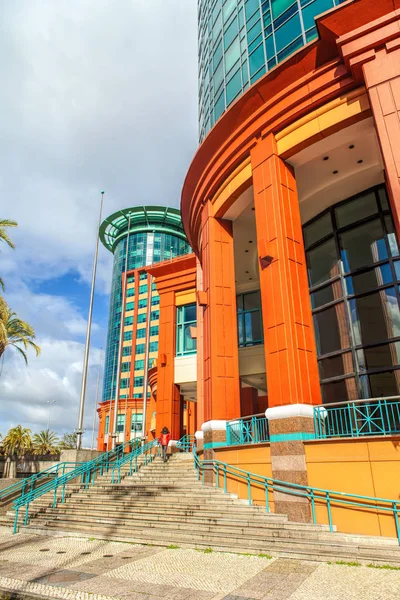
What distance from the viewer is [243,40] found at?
17.0 metres

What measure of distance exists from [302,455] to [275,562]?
3.29 meters

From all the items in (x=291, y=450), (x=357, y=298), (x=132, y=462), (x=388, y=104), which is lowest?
(x=132, y=462)

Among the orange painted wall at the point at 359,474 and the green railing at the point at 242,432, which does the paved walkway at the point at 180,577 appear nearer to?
the orange painted wall at the point at 359,474

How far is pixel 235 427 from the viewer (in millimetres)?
14344

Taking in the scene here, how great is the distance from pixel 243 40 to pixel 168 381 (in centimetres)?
1871

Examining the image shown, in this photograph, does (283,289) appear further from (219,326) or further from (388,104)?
(388,104)

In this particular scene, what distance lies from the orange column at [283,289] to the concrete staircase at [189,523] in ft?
10.5

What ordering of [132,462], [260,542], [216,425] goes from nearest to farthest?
[260,542] < [216,425] < [132,462]

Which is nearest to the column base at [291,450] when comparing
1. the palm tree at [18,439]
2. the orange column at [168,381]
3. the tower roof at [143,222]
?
the orange column at [168,381]

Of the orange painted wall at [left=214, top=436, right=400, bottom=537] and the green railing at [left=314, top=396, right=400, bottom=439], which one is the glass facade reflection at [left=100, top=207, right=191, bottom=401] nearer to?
the green railing at [left=314, top=396, right=400, bottom=439]

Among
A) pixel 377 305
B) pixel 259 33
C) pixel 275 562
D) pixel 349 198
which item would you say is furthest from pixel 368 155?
pixel 275 562

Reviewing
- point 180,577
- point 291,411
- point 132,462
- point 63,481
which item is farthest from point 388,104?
point 132,462

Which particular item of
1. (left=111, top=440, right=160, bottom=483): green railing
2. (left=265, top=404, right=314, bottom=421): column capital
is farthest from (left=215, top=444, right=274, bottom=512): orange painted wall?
(left=111, top=440, right=160, bottom=483): green railing

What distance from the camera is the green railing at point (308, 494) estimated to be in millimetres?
8953
